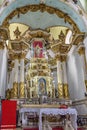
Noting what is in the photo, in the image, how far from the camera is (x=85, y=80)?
1004 cm

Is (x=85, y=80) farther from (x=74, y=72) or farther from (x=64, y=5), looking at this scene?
(x=64, y=5)

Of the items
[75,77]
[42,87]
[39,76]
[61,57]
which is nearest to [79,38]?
[75,77]

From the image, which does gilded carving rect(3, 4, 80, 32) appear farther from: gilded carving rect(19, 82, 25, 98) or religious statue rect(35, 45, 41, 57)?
gilded carving rect(19, 82, 25, 98)

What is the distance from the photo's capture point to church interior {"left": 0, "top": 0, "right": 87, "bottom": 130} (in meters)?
10.1

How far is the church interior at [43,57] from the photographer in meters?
10.1

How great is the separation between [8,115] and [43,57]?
291 inches

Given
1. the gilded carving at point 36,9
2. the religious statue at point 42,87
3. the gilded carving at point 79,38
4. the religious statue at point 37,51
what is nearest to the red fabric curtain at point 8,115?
the gilded carving at point 36,9

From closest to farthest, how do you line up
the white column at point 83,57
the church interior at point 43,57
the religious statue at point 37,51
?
the church interior at point 43,57 < the white column at point 83,57 < the religious statue at point 37,51

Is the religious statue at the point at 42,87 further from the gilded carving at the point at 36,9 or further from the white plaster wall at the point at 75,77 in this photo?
the gilded carving at the point at 36,9

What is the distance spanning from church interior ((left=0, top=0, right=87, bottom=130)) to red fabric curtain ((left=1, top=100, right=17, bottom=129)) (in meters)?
1.59

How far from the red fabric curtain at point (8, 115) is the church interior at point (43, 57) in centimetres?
159

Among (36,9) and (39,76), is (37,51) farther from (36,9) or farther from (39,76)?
(36,9)

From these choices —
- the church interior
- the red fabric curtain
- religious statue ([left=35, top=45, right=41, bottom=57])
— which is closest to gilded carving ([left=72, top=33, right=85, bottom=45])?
the church interior

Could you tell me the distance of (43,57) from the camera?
563 inches
